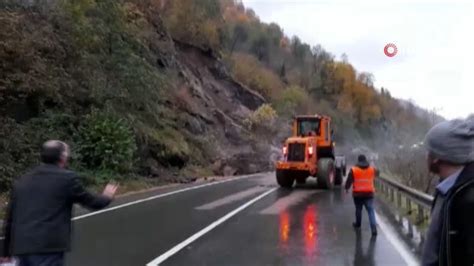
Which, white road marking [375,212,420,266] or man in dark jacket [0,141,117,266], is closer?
man in dark jacket [0,141,117,266]

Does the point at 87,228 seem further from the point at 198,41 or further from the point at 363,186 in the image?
the point at 198,41

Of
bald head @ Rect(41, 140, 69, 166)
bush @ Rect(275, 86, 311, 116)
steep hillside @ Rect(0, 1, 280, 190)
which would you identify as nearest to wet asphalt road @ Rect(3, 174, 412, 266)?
bald head @ Rect(41, 140, 69, 166)

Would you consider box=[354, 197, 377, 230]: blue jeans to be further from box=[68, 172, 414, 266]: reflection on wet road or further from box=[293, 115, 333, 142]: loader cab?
box=[293, 115, 333, 142]: loader cab

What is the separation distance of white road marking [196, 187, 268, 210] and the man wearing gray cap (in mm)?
15599

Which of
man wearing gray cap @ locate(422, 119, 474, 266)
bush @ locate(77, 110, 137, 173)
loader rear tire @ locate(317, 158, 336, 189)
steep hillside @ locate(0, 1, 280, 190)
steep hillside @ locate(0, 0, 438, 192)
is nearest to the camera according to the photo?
man wearing gray cap @ locate(422, 119, 474, 266)

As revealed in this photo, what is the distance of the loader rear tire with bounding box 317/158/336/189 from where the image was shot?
26312mm

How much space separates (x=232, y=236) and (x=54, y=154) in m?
7.77

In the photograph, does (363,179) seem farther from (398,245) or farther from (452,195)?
(452,195)

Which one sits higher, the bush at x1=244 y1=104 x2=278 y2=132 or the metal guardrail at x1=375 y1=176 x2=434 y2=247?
the bush at x1=244 y1=104 x2=278 y2=132

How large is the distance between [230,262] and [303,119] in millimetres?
18058

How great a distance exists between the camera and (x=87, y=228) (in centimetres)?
1373

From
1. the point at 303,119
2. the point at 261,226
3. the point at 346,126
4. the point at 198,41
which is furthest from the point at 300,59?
the point at 261,226

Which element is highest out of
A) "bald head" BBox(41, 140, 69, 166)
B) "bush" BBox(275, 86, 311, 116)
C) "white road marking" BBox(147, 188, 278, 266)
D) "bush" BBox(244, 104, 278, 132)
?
"bush" BBox(275, 86, 311, 116)

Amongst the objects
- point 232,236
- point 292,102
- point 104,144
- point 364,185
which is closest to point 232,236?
point 232,236
